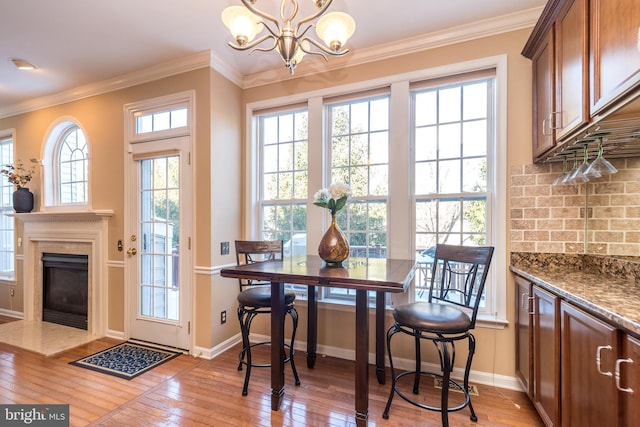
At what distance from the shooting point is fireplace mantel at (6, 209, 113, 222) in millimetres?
3209

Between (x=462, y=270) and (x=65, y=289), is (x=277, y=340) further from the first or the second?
(x=65, y=289)

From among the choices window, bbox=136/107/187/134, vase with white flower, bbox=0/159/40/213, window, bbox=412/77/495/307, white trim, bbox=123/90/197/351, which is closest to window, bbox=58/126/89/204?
vase with white flower, bbox=0/159/40/213

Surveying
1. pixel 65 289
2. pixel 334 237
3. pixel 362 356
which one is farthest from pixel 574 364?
pixel 65 289

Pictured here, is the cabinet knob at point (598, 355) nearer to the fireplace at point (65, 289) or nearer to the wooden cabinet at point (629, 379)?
the wooden cabinet at point (629, 379)

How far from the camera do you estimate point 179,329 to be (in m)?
2.89

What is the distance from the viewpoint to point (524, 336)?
2.03 metres

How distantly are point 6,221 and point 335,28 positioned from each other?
536 cm

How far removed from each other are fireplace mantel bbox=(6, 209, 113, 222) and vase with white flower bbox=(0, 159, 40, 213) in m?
0.11

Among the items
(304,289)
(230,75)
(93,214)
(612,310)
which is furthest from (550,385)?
(93,214)

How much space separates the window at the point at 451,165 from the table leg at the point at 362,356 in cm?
108

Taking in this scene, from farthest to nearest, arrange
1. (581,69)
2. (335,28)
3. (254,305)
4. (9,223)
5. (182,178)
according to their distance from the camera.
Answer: (9,223) → (182,178) → (254,305) → (335,28) → (581,69)

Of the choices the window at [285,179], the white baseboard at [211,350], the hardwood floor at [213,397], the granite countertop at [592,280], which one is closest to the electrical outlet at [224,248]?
the window at [285,179]

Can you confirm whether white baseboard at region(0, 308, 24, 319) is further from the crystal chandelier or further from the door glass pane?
the crystal chandelier

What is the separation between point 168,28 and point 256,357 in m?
2.92
